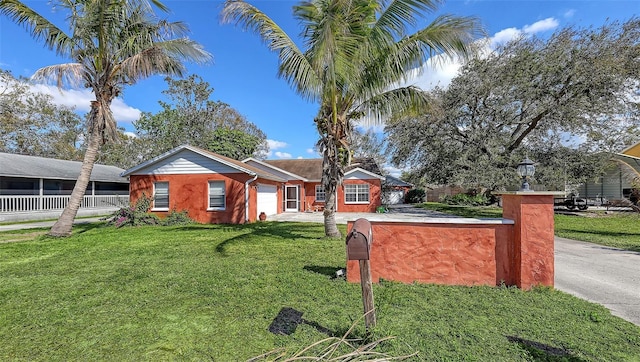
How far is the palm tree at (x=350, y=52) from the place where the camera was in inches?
287

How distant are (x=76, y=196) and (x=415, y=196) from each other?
30877 mm

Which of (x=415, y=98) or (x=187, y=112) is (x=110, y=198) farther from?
(x=415, y=98)

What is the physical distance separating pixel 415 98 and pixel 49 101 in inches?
1471

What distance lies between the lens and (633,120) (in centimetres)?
1675

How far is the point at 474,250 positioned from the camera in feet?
15.7

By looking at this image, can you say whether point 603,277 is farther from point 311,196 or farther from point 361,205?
point 311,196

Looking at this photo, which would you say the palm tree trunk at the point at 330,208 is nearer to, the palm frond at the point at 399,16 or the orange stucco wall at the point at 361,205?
the palm frond at the point at 399,16

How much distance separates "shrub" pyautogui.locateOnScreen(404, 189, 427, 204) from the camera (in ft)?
112

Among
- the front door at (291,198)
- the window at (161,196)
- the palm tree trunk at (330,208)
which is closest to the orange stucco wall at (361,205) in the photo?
the front door at (291,198)

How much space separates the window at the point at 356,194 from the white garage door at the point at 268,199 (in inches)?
207

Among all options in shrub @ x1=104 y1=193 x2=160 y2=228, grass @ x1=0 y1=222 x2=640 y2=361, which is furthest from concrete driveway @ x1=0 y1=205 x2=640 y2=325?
shrub @ x1=104 y1=193 x2=160 y2=228

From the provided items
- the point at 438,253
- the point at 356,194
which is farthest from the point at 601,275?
the point at 356,194

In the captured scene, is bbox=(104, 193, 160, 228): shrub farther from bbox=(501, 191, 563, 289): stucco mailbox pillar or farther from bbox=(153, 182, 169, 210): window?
bbox=(501, 191, 563, 289): stucco mailbox pillar

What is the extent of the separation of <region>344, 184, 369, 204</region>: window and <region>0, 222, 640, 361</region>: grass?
1504 cm
